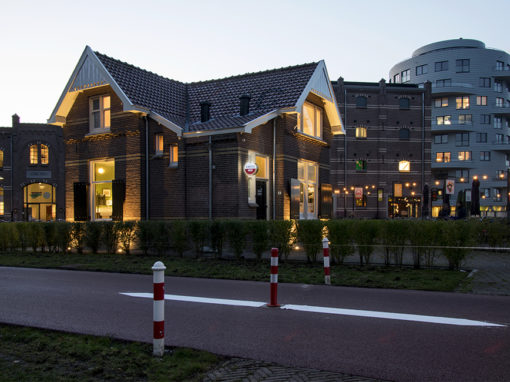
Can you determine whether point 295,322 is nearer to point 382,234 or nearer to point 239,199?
point 382,234

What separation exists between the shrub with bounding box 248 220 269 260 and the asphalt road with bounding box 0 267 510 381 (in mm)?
3263

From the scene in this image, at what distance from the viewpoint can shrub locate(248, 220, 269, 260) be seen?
13219 millimetres

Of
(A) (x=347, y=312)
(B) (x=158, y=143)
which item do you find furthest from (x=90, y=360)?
(B) (x=158, y=143)

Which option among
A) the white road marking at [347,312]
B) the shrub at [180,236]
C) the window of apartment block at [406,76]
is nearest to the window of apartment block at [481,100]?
the window of apartment block at [406,76]

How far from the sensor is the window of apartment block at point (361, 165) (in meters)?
53.3

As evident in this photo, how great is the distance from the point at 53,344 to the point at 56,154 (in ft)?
149

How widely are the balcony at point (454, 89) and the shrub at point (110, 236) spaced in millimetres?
61839

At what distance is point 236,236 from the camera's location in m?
13.7

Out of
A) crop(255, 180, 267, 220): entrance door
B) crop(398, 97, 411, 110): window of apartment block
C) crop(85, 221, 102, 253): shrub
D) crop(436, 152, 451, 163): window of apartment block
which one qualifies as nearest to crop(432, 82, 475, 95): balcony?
crop(436, 152, 451, 163): window of apartment block

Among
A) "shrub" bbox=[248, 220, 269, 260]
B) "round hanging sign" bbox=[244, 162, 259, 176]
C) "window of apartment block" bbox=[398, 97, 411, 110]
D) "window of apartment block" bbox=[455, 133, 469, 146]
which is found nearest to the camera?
"shrub" bbox=[248, 220, 269, 260]

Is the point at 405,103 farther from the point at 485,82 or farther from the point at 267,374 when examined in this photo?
the point at 267,374

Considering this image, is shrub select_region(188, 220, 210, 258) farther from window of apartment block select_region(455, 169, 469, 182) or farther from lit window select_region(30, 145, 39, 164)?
A: window of apartment block select_region(455, 169, 469, 182)

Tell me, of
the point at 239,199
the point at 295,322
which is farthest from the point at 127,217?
the point at 295,322

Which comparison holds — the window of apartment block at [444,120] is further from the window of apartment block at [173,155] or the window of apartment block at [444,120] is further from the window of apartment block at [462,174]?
the window of apartment block at [173,155]
